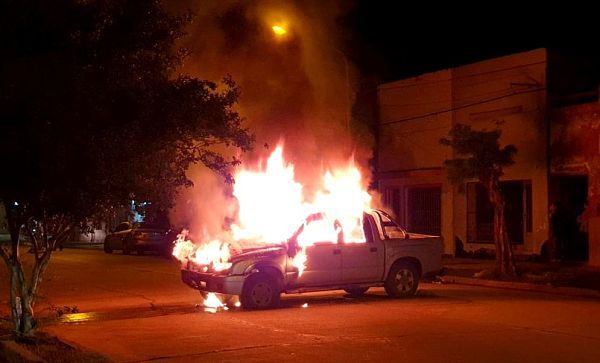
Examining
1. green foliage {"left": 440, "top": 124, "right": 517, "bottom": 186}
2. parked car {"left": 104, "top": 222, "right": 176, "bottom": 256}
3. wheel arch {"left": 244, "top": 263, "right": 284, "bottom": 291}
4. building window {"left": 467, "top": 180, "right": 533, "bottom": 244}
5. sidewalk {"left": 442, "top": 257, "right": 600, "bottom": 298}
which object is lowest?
sidewalk {"left": 442, "top": 257, "right": 600, "bottom": 298}

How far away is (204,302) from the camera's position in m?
12.7

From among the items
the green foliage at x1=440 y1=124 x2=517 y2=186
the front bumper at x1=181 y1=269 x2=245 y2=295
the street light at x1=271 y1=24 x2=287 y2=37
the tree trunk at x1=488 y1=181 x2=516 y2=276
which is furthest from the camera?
the tree trunk at x1=488 y1=181 x2=516 y2=276

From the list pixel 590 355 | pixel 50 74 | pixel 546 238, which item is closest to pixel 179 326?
pixel 50 74

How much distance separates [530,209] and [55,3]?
15997 millimetres

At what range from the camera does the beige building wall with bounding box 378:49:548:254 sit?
65.2 ft

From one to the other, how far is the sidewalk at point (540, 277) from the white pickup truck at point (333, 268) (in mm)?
3004

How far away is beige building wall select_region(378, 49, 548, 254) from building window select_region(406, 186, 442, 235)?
279 millimetres

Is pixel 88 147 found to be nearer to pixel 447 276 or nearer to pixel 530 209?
pixel 447 276

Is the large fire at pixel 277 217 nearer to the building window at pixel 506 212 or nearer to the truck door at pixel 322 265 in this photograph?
the truck door at pixel 322 265

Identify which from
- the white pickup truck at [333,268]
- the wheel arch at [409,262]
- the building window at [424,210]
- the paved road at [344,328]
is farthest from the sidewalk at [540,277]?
the building window at [424,210]

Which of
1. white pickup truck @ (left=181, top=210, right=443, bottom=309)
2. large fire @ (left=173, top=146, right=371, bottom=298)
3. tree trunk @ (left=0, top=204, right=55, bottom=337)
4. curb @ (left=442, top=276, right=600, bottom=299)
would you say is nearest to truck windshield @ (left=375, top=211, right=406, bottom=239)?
white pickup truck @ (left=181, top=210, right=443, bottom=309)

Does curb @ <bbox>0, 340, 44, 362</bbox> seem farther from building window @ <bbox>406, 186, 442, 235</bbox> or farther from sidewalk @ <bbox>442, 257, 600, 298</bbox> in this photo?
building window @ <bbox>406, 186, 442, 235</bbox>

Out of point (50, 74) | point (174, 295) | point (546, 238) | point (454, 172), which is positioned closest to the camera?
point (50, 74)

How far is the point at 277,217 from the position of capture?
12992 mm
